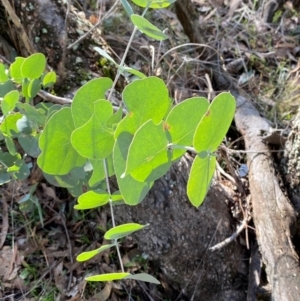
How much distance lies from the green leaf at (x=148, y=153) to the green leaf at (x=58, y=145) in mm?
170

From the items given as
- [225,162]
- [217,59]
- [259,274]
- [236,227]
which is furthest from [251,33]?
[259,274]

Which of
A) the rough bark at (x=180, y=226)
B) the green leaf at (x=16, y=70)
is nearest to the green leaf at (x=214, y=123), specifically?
the green leaf at (x=16, y=70)

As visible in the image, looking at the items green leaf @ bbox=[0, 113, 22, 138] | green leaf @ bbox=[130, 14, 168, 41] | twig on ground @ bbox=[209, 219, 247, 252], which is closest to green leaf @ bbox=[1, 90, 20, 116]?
green leaf @ bbox=[0, 113, 22, 138]

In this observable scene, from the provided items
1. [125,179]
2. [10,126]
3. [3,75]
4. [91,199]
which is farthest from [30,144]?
[125,179]

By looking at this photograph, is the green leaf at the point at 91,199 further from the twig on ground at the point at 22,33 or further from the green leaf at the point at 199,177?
the twig on ground at the point at 22,33

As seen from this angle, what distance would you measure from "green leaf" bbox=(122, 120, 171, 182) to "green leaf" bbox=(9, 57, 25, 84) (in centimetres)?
46

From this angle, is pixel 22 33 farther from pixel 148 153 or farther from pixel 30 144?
pixel 148 153

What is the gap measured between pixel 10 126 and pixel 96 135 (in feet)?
1.08

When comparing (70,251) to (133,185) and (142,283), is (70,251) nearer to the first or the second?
(142,283)

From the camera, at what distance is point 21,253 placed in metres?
1.26

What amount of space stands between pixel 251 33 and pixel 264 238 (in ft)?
4.38

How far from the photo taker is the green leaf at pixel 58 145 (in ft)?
2.05

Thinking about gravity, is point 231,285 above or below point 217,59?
below

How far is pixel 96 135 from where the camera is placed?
0.57 m
